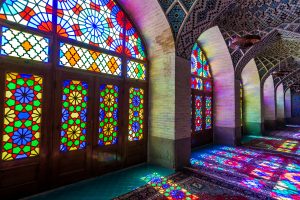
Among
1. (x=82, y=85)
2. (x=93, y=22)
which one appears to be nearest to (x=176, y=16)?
(x=93, y=22)

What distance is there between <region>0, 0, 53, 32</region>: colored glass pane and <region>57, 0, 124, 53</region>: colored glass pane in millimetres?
180

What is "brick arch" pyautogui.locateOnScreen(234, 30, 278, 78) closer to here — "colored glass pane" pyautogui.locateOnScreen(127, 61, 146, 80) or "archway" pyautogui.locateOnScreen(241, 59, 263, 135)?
"archway" pyautogui.locateOnScreen(241, 59, 263, 135)

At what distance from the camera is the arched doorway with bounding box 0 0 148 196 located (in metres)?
2.69

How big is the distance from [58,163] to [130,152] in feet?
4.97

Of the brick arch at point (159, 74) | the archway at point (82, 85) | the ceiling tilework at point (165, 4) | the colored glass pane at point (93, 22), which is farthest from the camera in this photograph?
the brick arch at point (159, 74)

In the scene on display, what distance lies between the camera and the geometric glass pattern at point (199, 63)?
6109mm

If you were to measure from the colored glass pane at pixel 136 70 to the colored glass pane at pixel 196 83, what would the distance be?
208cm

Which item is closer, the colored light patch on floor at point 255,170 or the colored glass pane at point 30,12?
the colored glass pane at point 30,12

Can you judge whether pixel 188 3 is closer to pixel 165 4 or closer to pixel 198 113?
pixel 165 4

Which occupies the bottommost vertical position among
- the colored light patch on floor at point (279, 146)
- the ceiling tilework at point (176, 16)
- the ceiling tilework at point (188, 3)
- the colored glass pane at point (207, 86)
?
the colored light patch on floor at point (279, 146)

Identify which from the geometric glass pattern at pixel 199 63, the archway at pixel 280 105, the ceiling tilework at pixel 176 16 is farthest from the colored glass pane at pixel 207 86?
the archway at pixel 280 105

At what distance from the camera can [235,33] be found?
5.73 m

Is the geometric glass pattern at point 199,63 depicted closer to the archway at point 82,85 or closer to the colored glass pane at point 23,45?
the archway at point 82,85

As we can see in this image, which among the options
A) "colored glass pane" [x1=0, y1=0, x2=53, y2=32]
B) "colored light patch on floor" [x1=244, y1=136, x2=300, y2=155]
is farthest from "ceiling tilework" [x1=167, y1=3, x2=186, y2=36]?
"colored light patch on floor" [x1=244, y1=136, x2=300, y2=155]
